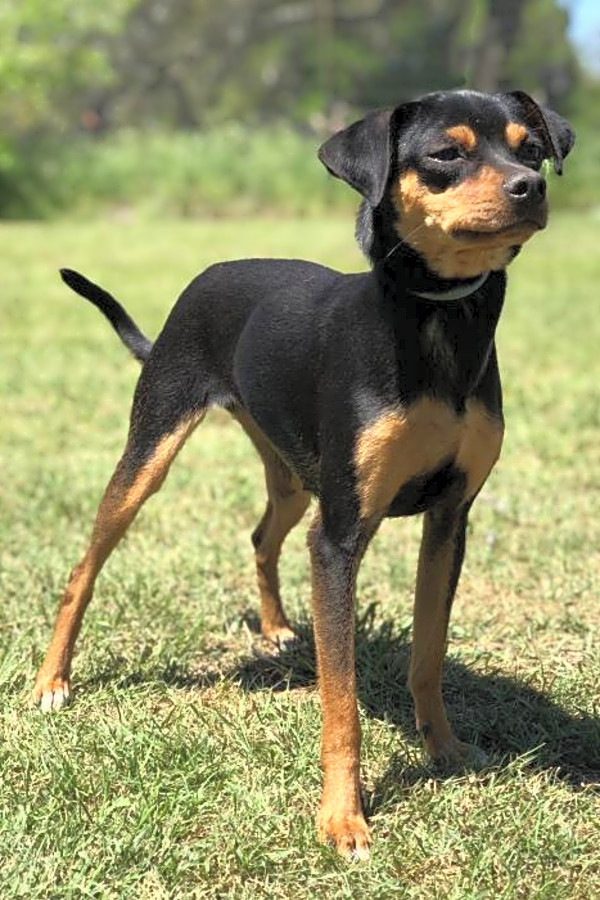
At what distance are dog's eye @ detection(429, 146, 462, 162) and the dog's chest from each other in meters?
0.59

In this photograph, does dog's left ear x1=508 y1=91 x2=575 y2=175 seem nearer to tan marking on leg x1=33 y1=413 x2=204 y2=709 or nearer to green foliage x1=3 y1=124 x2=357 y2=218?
tan marking on leg x1=33 y1=413 x2=204 y2=709

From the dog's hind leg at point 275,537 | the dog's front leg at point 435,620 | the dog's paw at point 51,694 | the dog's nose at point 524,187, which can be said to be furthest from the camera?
the dog's hind leg at point 275,537

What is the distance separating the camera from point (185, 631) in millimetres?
4324

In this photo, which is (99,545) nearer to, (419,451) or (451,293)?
(419,451)

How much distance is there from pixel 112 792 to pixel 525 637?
1779mm

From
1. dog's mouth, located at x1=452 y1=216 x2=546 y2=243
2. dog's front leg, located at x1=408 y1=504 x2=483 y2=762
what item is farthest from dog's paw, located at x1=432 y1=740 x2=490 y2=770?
dog's mouth, located at x1=452 y1=216 x2=546 y2=243

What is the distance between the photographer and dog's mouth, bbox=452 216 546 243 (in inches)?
110

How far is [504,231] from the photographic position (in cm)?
279

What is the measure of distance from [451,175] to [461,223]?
0.15 metres

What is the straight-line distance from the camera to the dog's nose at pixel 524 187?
2.77 meters

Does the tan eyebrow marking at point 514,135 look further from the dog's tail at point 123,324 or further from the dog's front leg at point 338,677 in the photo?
the dog's tail at point 123,324

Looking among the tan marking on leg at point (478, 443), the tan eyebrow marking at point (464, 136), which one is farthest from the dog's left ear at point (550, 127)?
the tan marking on leg at point (478, 443)

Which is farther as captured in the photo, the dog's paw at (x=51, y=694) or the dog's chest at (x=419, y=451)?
the dog's paw at (x=51, y=694)

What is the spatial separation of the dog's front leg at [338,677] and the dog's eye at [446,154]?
95 centimetres
